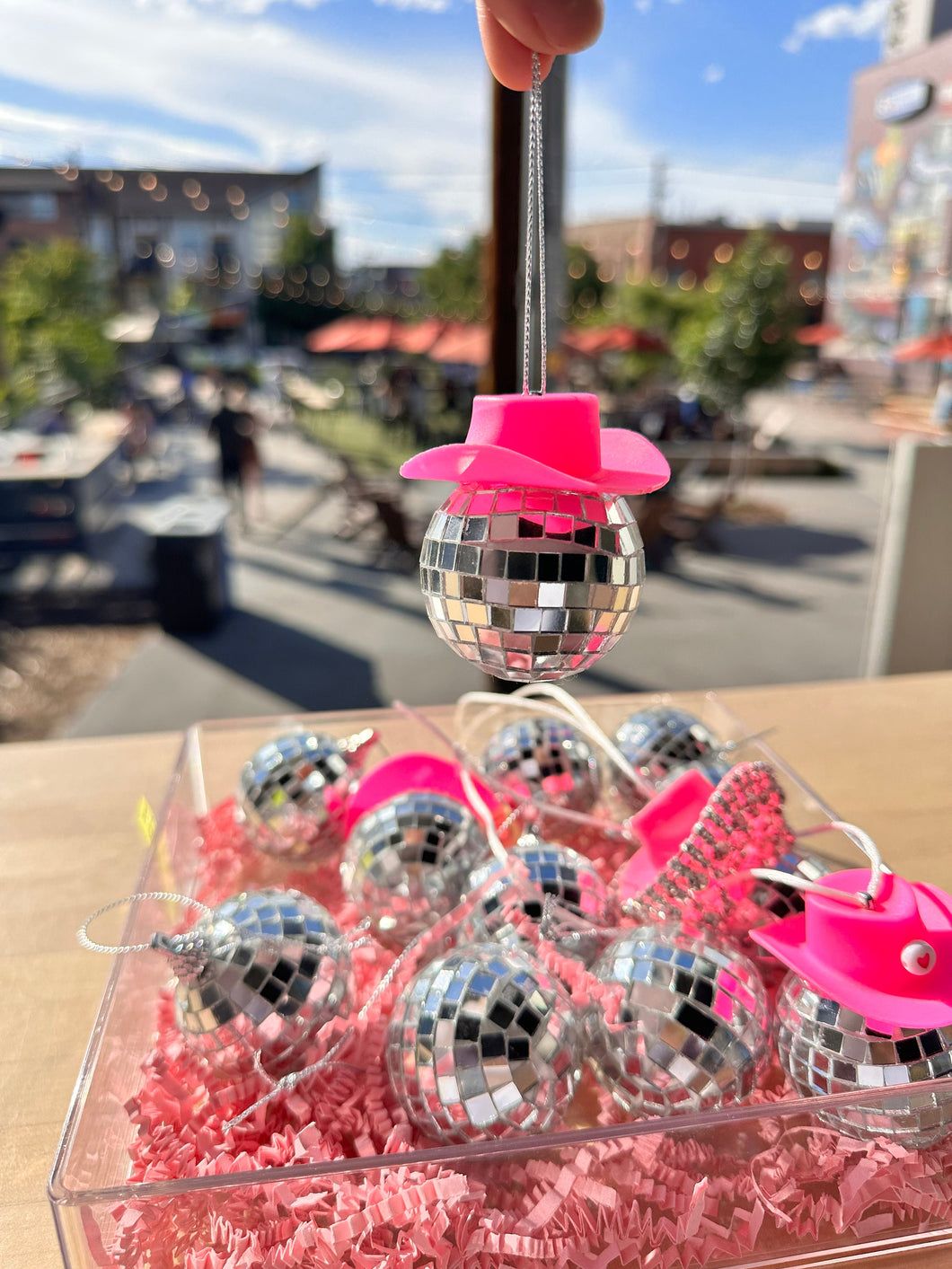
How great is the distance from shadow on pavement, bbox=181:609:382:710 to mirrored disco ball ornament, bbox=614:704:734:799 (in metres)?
2.98

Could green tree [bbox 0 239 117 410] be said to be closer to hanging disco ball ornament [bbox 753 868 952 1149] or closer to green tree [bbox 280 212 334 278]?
hanging disco ball ornament [bbox 753 868 952 1149]

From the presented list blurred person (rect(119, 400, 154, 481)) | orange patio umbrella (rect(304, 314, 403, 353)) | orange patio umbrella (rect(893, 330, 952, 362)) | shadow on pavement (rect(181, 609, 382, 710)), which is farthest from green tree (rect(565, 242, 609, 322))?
shadow on pavement (rect(181, 609, 382, 710))

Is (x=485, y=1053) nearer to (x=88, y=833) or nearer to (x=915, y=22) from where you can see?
(x=88, y=833)

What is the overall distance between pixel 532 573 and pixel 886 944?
47cm

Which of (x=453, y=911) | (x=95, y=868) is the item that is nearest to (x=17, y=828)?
(x=95, y=868)

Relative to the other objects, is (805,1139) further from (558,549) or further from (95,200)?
(95,200)

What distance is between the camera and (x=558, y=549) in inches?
28.3

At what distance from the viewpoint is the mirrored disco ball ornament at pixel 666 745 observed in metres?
1.27

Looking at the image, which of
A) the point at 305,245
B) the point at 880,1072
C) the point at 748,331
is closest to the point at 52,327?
the point at 748,331

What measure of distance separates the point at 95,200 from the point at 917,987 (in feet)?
60.4

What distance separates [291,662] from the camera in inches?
188

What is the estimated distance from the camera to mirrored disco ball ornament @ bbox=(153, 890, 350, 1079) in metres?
0.85

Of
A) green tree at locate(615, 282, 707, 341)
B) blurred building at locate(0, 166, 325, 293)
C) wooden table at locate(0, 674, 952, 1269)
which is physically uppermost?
blurred building at locate(0, 166, 325, 293)

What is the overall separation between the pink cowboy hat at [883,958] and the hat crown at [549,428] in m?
0.47
